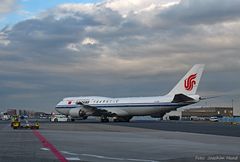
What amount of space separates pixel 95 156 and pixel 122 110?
58503mm

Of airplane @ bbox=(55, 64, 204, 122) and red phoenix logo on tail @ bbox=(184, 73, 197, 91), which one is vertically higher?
red phoenix logo on tail @ bbox=(184, 73, 197, 91)

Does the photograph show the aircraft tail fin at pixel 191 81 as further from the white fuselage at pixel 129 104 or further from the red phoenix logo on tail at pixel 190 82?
the white fuselage at pixel 129 104

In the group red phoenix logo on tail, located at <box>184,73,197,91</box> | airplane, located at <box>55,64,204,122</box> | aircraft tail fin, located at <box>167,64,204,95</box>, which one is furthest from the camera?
red phoenix logo on tail, located at <box>184,73,197,91</box>

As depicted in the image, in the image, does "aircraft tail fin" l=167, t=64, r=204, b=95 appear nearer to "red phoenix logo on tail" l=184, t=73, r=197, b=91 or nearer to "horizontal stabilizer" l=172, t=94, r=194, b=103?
"red phoenix logo on tail" l=184, t=73, r=197, b=91

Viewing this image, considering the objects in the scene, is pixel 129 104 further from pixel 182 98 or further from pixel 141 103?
pixel 182 98

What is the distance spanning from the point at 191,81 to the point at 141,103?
27.9ft

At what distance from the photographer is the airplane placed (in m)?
67.5

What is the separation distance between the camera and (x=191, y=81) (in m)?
69.0

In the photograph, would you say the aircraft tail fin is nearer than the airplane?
No

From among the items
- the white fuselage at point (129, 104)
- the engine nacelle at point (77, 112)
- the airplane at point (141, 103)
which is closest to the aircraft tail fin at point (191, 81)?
the airplane at point (141, 103)

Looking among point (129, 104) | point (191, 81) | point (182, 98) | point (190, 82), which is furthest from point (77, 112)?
point (191, 81)

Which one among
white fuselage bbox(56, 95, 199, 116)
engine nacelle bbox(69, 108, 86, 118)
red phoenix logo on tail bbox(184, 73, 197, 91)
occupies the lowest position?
engine nacelle bbox(69, 108, 86, 118)

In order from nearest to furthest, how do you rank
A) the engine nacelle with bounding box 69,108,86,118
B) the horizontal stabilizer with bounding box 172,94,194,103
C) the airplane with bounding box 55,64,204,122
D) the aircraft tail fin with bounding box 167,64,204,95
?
the horizontal stabilizer with bounding box 172,94,194,103 → the airplane with bounding box 55,64,204,122 → the aircraft tail fin with bounding box 167,64,204,95 → the engine nacelle with bounding box 69,108,86,118

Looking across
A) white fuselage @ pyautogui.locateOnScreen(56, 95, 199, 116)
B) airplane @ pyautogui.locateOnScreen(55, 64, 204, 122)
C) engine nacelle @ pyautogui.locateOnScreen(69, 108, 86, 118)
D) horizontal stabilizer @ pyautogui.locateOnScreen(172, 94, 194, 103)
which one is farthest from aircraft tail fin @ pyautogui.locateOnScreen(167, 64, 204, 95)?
engine nacelle @ pyautogui.locateOnScreen(69, 108, 86, 118)
